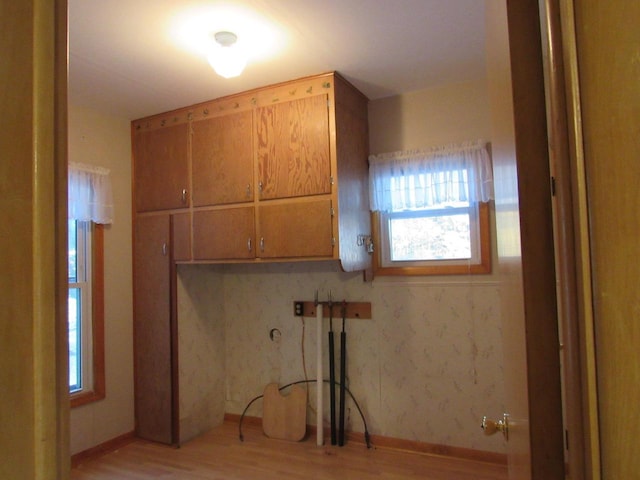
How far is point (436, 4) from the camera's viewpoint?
1.83 metres

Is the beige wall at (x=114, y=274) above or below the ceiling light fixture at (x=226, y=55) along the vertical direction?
below

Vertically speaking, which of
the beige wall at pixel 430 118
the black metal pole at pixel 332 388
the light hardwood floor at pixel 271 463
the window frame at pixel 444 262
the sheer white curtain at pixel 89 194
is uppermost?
the beige wall at pixel 430 118

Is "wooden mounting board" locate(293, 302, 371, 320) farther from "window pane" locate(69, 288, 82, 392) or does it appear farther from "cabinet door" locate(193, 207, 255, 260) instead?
"window pane" locate(69, 288, 82, 392)

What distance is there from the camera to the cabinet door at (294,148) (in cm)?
253

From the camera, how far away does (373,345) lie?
2967mm

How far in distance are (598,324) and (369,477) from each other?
8.07 feet

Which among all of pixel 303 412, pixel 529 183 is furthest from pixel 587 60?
pixel 303 412

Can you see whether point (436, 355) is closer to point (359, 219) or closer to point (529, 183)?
point (359, 219)

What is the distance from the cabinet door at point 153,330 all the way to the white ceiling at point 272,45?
1036 mm

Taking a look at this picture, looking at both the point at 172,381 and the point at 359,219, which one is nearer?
the point at 359,219

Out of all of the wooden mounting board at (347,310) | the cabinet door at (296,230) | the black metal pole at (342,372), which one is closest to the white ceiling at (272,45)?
the cabinet door at (296,230)

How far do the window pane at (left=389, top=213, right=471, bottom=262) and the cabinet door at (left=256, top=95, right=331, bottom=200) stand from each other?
771 mm

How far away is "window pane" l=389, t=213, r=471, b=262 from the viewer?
279 cm

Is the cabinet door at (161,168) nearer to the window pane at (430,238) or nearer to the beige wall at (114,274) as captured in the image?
the beige wall at (114,274)
